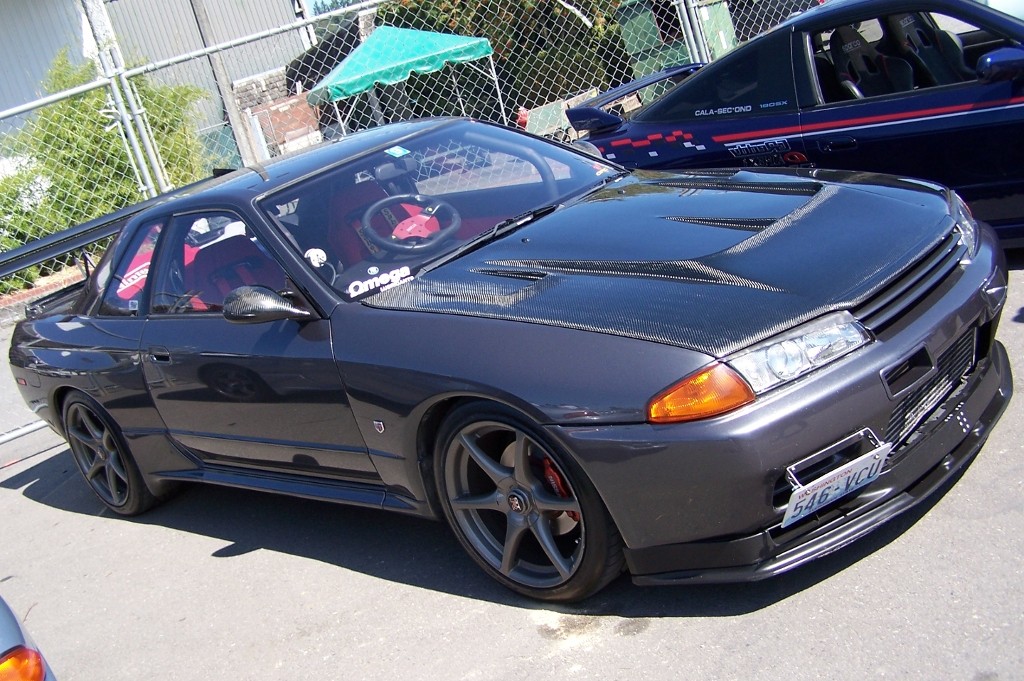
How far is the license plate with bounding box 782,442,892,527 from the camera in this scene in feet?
9.73

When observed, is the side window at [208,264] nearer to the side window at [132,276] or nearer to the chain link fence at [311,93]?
the side window at [132,276]

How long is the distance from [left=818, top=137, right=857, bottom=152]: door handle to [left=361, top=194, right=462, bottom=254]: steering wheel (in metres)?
2.33

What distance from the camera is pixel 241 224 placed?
171 inches

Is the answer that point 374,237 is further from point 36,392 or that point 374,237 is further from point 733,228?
point 36,392

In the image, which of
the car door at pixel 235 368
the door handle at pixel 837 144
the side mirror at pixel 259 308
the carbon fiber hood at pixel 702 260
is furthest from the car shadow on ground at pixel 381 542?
the door handle at pixel 837 144

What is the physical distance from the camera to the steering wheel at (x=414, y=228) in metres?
4.14

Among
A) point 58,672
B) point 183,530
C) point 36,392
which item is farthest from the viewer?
point 36,392

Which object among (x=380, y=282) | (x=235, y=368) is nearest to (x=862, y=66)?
(x=380, y=282)

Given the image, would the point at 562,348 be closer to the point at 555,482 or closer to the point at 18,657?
the point at 555,482

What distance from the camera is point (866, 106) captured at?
5.53 meters

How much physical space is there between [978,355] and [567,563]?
1.49 m

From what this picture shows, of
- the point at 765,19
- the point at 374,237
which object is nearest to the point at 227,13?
the point at 765,19

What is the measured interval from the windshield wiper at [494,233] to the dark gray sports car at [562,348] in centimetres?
2

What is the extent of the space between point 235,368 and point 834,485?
89.7 inches
